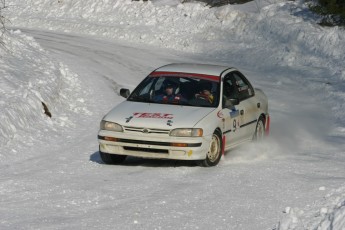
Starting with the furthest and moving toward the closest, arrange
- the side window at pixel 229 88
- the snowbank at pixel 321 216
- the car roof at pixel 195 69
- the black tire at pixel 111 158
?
the car roof at pixel 195 69 → the side window at pixel 229 88 → the black tire at pixel 111 158 → the snowbank at pixel 321 216

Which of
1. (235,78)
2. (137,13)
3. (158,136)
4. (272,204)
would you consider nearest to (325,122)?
(235,78)

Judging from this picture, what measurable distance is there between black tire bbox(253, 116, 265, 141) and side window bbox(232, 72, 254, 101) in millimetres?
505

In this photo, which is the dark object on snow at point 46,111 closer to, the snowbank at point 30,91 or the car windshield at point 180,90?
the snowbank at point 30,91

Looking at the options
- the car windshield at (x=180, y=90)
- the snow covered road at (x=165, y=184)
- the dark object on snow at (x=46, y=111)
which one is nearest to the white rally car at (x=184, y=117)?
the car windshield at (x=180, y=90)

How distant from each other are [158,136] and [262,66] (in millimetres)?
14401

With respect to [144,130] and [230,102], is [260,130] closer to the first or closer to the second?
[230,102]

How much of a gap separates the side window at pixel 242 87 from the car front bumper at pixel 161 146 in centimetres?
195

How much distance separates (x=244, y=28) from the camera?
96.3ft

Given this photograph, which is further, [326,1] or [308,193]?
[326,1]

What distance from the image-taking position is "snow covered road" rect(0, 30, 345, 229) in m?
8.95

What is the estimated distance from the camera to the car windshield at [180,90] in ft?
41.8

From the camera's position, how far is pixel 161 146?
11750 millimetres

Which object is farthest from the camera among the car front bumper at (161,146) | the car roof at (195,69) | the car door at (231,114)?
the car roof at (195,69)

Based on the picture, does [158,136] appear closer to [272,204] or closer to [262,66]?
[272,204]
